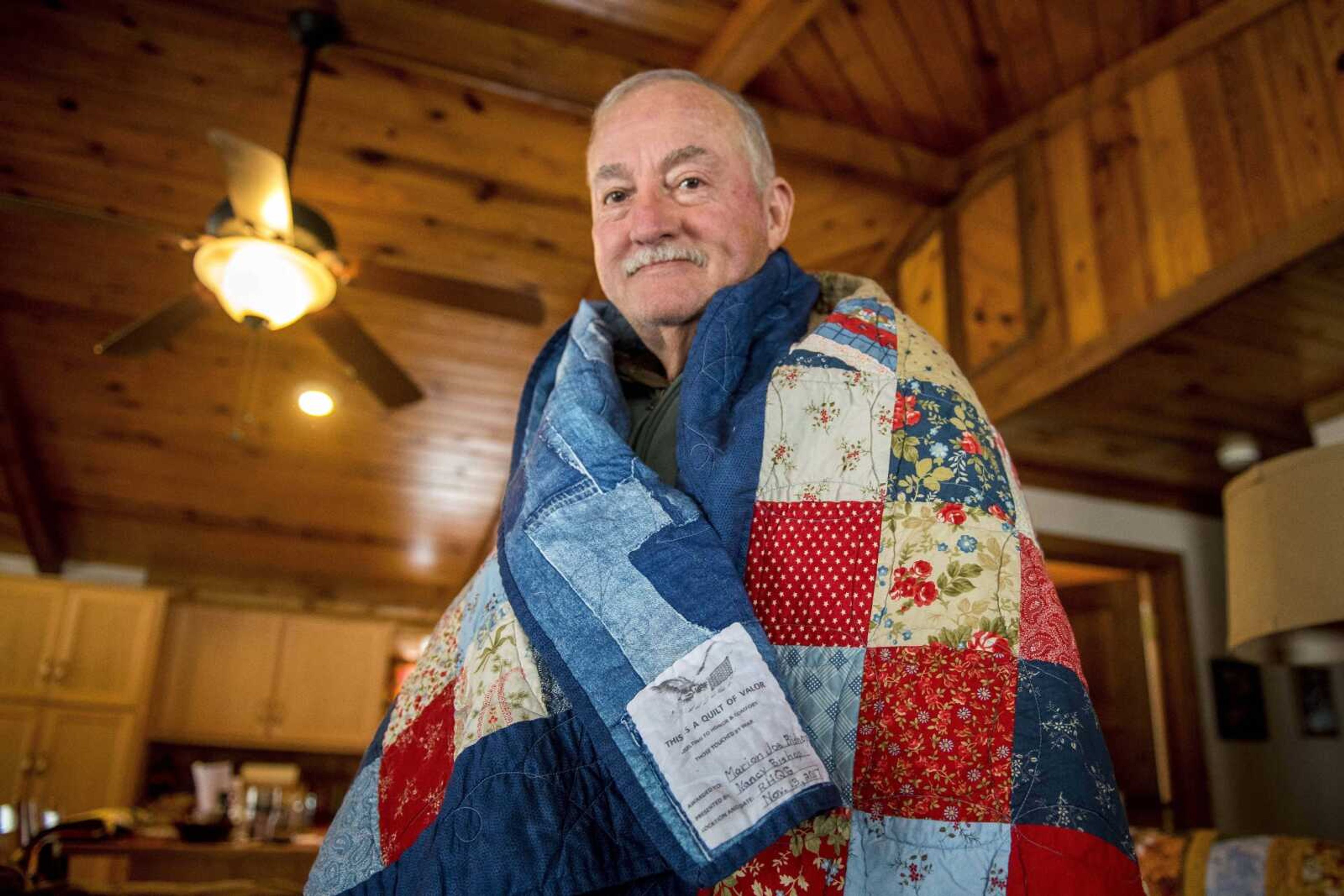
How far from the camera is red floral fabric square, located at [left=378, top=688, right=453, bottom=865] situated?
0.75m

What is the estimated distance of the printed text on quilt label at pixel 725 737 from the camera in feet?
2.07

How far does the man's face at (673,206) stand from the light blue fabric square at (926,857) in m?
0.57

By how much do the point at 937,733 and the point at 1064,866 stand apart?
4.4 inches

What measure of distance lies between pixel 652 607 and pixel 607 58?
2.75 m

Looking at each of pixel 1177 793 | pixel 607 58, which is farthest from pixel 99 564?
pixel 1177 793

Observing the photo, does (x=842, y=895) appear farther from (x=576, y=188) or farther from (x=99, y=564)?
(x=99, y=564)

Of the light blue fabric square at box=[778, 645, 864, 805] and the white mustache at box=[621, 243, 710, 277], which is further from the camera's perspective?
the white mustache at box=[621, 243, 710, 277]

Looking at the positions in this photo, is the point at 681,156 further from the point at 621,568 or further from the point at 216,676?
the point at 216,676

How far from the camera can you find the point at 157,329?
2.78 m

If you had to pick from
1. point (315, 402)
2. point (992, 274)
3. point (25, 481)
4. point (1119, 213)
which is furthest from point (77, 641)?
point (1119, 213)

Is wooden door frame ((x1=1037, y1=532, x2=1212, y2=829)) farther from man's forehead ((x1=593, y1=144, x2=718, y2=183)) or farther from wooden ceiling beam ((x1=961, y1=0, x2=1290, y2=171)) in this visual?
man's forehead ((x1=593, y1=144, x2=718, y2=183))

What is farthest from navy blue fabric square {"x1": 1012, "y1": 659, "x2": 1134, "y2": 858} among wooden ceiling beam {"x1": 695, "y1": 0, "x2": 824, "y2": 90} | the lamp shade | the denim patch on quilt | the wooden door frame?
the wooden door frame

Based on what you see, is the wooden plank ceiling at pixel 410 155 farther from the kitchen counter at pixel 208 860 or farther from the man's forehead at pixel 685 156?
the kitchen counter at pixel 208 860

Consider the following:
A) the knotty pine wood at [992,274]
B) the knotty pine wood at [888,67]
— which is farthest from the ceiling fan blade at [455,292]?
the knotty pine wood at [992,274]
